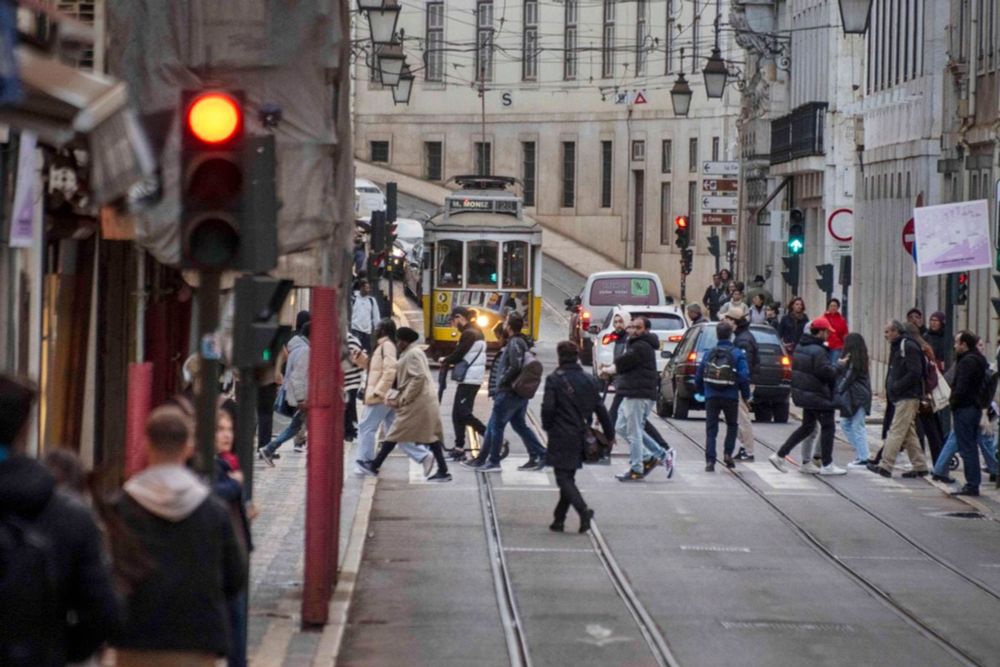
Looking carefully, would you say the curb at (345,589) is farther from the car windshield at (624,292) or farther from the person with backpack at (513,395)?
the car windshield at (624,292)

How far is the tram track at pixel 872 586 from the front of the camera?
1329 centimetres

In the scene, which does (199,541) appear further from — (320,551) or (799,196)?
(799,196)

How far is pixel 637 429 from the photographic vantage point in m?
22.1

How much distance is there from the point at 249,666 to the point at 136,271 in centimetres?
763

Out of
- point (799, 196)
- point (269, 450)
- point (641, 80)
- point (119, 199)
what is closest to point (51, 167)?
point (119, 199)

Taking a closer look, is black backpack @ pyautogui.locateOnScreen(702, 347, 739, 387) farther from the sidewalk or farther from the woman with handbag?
the sidewalk

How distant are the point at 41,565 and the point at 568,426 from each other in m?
11.6

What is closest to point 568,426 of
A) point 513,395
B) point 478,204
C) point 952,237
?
point 513,395

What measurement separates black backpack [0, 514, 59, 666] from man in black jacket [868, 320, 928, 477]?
16861mm

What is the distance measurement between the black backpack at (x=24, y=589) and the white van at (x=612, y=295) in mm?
37537

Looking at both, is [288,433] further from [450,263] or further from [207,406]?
[450,263]

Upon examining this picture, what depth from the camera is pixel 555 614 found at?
565 inches

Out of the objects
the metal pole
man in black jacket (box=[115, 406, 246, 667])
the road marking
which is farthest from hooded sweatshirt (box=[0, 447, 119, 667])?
the road marking

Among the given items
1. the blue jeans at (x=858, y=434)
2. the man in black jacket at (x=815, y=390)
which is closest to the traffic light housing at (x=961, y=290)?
the blue jeans at (x=858, y=434)
